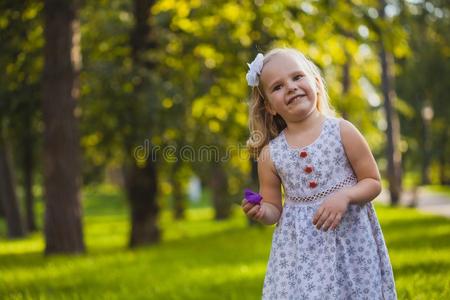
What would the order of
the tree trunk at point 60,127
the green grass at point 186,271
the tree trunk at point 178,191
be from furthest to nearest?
1. the tree trunk at point 178,191
2. the tree trunk at point 60,127
3. the green grass at point 186,271

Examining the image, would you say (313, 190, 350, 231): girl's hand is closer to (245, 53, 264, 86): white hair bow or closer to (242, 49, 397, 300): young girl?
(242, 49, 397, 300): young girl

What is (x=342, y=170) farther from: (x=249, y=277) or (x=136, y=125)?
(x=136, y=125)

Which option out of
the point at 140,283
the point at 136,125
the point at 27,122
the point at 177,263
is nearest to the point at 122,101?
the point at 136,125

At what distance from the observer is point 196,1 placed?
33.9ft

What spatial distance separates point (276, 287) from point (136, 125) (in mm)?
6334

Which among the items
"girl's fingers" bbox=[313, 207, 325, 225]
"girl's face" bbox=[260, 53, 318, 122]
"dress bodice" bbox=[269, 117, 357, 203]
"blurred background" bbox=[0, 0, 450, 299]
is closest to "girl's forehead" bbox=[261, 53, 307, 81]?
"girl's face" bbox=[260, 53, 318, 122]

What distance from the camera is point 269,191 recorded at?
11.2 feet

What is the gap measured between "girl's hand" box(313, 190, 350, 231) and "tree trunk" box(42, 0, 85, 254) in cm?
671

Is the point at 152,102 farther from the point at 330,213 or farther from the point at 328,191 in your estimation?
the point at 330,213

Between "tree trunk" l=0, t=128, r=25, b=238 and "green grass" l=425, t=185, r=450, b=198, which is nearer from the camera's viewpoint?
"tree trunk" l=0, t=128, r=25, b=238

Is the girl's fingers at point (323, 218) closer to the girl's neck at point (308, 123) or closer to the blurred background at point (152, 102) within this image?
the girl's neck at point (308, 123)

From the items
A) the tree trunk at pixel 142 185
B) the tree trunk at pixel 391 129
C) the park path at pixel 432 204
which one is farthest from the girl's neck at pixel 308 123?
the tree trunk at pixel 391 129

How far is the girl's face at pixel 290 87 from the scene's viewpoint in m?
3.20

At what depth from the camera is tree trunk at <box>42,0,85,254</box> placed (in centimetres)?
916
